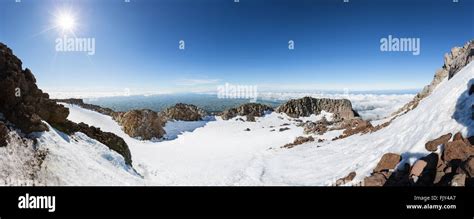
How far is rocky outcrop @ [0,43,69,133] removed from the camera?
9.00 metres

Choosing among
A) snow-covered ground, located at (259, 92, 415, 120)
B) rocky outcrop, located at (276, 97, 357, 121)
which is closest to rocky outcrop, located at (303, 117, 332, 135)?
snow-covered ground, located at (259, 92, 415, 120)

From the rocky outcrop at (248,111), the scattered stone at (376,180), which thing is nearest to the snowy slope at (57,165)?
the scattered stone at (376,180)

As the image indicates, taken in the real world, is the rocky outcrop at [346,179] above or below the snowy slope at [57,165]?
below

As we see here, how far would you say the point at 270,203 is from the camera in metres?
6.65

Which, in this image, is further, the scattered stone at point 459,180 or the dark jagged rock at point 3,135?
the dark jagged rock at point 3,135

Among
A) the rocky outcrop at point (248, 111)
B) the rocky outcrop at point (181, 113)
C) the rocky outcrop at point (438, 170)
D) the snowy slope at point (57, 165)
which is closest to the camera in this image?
the rocky outcrop at point (438, 170)

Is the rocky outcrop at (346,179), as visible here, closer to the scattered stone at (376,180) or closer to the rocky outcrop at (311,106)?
the scattered stone at (376,180)

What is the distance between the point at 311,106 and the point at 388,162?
2598 inches

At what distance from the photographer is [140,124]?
1198 inches

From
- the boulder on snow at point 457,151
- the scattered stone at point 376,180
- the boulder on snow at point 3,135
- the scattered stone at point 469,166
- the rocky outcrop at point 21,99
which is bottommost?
the scattered stone at point 376,180

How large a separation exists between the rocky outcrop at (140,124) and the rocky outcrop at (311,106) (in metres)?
37.7

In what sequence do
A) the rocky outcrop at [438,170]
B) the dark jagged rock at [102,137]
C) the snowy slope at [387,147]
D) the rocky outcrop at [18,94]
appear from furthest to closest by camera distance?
the dark jagged rock at [102,137] < the snowy slope at [387,147] < the rocky outcrop at [18,94] < the rocky outcrop at [438,170]

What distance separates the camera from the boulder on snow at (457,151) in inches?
312

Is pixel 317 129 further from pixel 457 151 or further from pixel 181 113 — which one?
pixel 181 113
